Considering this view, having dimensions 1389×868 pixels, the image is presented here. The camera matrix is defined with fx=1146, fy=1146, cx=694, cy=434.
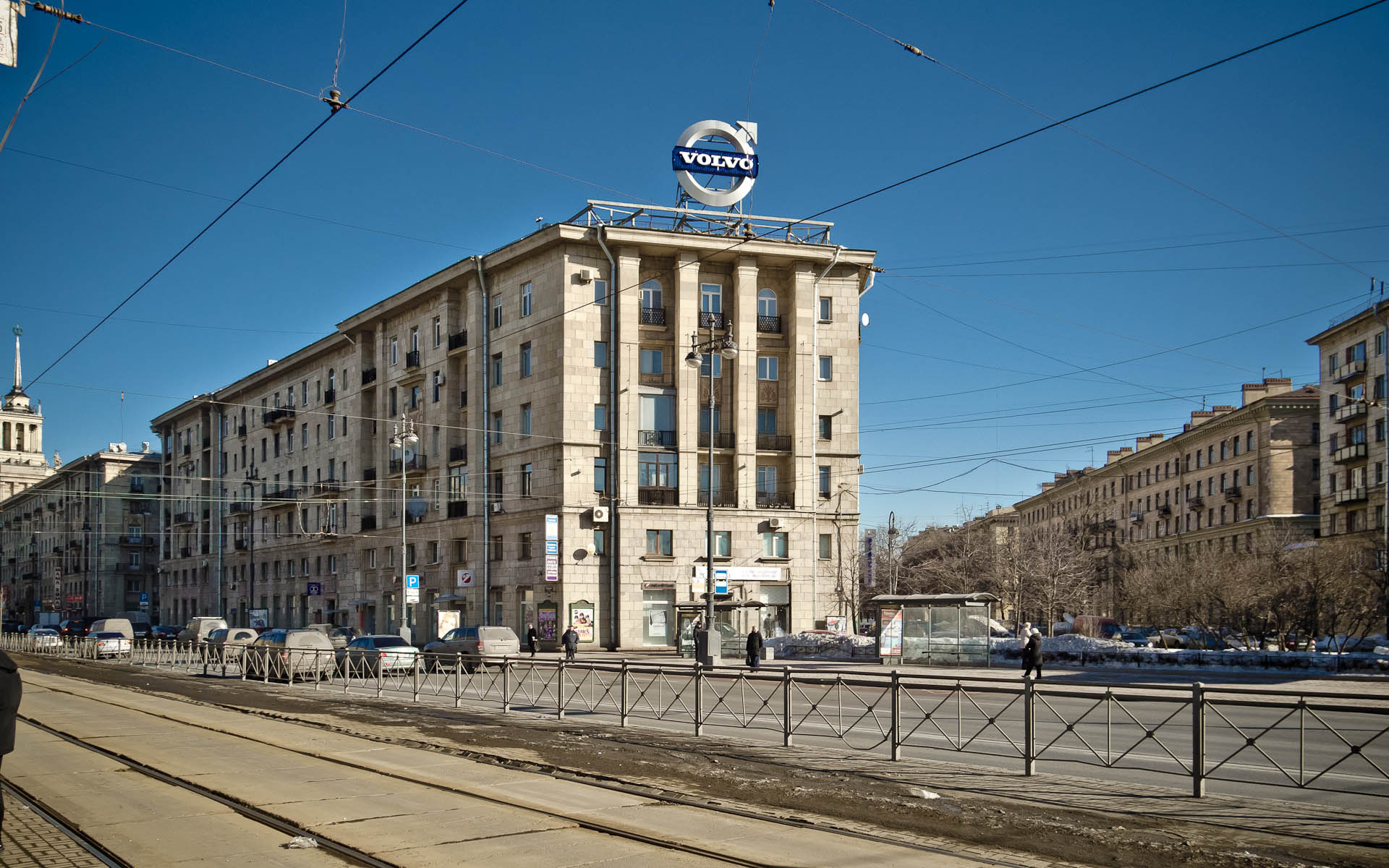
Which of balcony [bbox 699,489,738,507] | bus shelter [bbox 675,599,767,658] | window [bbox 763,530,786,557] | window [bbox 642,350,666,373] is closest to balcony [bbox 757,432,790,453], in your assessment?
balcony [bbox 699,489,738,507]

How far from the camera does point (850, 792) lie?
12477 millimetres

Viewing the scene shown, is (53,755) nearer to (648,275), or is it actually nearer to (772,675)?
(772,675)

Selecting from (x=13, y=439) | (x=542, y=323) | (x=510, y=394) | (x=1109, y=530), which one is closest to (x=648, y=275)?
(x=542, y=323)

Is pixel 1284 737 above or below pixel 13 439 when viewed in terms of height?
below

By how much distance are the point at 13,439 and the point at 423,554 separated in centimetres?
12338

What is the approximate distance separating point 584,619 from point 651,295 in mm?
15007

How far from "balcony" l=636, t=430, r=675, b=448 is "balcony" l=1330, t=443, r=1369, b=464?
145ft

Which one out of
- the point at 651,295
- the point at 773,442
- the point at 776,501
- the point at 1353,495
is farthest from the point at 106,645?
the point at 1353,495

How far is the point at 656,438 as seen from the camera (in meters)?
52.2

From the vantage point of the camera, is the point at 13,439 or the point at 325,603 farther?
the point at 13,439

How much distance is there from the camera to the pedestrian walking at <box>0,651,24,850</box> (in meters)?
6.78

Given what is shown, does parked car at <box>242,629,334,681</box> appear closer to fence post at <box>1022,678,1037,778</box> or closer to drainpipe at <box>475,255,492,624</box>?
drainpipe at <box>475,255,492,624</box>

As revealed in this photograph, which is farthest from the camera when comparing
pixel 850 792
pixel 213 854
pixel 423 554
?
pixel 423 554

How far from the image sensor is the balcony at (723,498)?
5266cm
